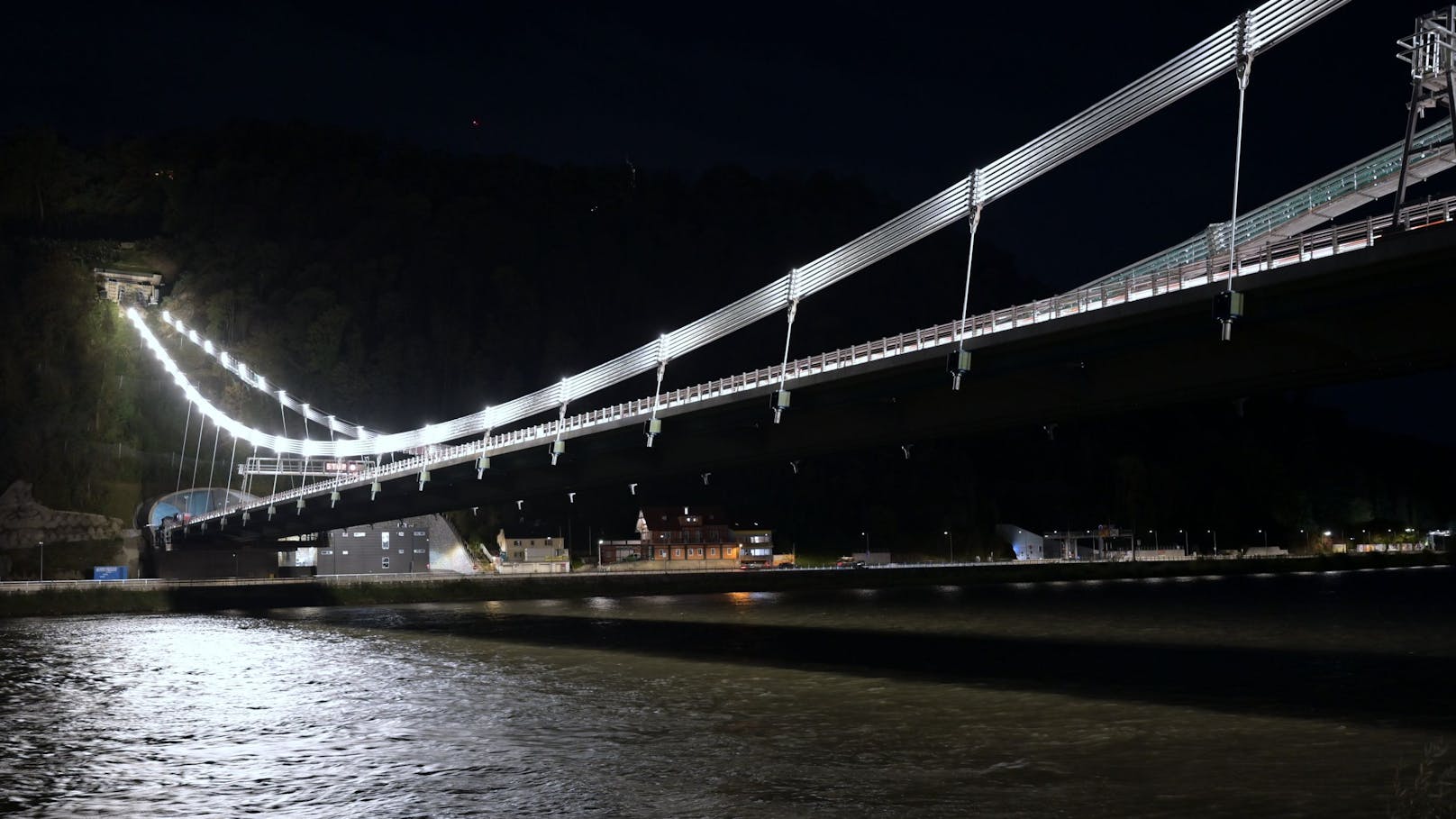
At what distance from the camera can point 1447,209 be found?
28469mm

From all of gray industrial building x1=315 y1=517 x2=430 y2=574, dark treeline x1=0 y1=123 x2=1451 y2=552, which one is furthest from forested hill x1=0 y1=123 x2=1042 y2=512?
gray industrial building x1=315 y1=517 x2=430 y2=574

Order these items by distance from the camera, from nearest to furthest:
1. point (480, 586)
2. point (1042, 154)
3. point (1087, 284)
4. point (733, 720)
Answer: point (733, 720) → point (1042, 154) → point (1087, 284) → point (480, 586)

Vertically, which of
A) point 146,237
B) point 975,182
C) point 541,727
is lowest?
point 541,727

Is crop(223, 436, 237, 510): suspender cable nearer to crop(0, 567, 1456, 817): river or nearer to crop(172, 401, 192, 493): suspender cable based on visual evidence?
crop(172, 401, 192, 493): suspender cable

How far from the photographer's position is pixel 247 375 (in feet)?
406

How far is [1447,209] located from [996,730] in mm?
16012

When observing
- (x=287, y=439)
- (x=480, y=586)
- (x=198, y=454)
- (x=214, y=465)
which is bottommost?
(x=480, y=586)

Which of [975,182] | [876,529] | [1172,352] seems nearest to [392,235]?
[876,529]

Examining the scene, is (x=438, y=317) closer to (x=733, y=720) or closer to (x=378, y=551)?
(x=378, y=551)

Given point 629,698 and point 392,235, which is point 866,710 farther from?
point 392,235

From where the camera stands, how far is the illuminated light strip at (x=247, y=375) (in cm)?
11950

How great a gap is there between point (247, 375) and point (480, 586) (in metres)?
49.5

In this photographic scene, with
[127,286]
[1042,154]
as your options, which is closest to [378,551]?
[127,286]

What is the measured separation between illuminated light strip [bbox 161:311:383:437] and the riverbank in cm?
2474
